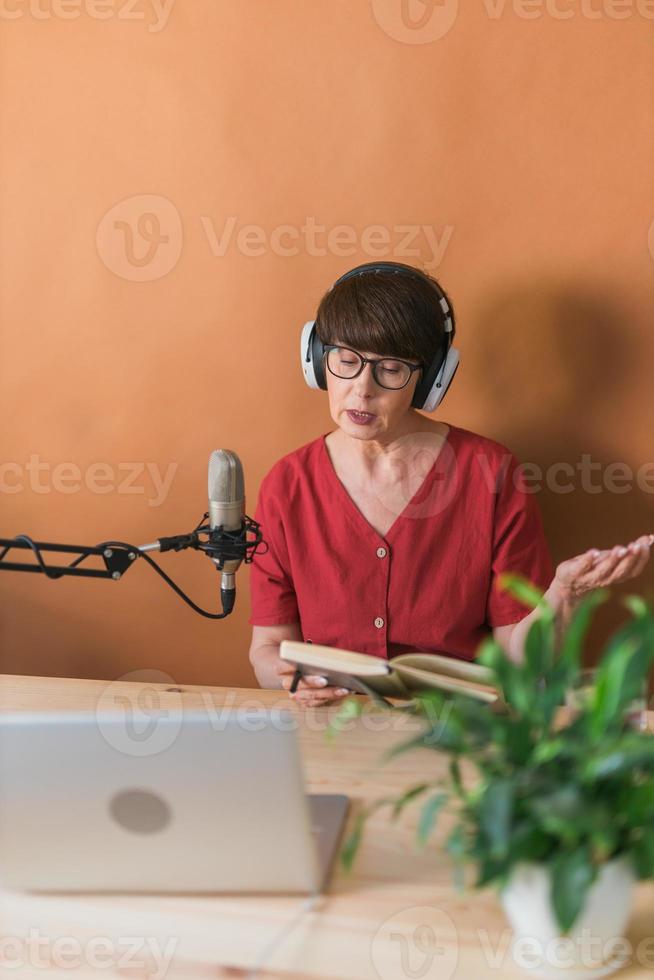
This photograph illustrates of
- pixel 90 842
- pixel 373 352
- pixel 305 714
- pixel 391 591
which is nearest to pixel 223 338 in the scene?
pixel 373 352

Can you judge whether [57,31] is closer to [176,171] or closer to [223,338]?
[176,171]

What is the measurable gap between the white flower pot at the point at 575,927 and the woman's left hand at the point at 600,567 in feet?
1.97

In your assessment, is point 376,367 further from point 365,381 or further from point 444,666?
point 444,666

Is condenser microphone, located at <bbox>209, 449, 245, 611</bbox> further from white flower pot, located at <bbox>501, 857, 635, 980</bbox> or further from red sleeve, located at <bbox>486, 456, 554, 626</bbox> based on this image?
red sleeve, located at <bbox>486, 456, 554, 626</bbox>

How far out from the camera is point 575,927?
0.89m

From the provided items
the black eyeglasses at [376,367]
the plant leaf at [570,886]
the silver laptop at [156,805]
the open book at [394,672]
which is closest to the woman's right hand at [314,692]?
the open book at [394,672]

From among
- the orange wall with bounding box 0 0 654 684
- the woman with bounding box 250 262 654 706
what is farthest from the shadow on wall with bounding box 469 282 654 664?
the woman with bounding box 250 262 654 706

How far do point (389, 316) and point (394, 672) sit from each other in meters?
0.68

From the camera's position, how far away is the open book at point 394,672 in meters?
1.20

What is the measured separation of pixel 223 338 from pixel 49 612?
80cm

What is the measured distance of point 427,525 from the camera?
1.80m

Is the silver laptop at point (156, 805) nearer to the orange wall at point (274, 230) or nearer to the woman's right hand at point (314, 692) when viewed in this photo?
the woman's right hand at point (314, 692)

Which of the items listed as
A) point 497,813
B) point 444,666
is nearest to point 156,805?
point 497,813

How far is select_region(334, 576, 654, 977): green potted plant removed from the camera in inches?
32.0
